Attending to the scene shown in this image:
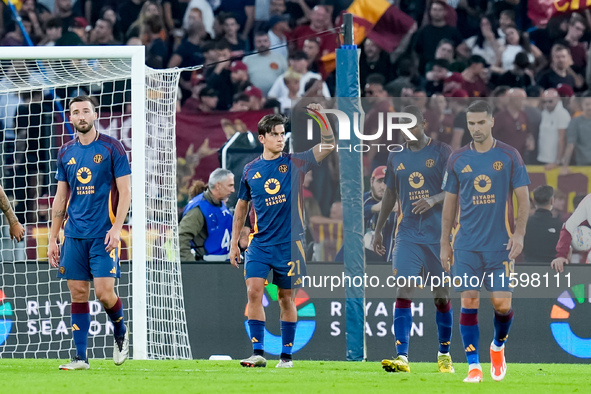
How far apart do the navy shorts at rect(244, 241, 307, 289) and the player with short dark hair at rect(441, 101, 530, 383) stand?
1693 mm

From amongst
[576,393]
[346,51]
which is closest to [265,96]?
[346,51]

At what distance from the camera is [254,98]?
13617 millimetres

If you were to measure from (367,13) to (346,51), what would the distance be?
4.63 m

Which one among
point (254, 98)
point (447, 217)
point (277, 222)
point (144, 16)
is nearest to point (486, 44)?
point (254, 98)

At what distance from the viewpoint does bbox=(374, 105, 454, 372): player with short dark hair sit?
27.9 feet

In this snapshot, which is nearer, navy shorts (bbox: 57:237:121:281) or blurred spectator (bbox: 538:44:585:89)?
navy shorts (bbox: 57:237:121:281)

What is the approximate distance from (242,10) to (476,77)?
377cm

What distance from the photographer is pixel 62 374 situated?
7.71 metres

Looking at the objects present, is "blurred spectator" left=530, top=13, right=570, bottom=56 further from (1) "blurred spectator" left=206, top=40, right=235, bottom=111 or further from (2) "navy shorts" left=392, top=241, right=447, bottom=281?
(2) "navy shorts" left=392, top=241, right=447, bottom=281

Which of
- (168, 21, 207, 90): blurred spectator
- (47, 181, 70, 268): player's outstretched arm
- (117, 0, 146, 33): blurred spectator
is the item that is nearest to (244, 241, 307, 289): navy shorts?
(47, 181, 70, 268): player's outstretched arm

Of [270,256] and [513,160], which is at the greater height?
[513,160]

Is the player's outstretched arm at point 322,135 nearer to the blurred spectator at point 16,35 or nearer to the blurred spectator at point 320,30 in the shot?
the blurred spectator at point 320,30

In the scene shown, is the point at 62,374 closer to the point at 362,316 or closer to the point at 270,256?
the point at 270,256

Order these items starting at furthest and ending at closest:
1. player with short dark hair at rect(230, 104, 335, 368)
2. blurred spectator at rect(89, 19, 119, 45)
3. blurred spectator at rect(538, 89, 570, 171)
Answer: blurred spectator at rect(89, 19, 119, 45) → blurred spectator at rect(538, 89, 570, 171) → player with short dark hair at rect(230, 104, 335, 368)
